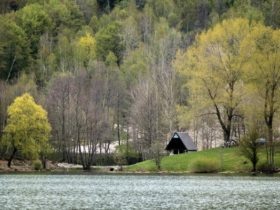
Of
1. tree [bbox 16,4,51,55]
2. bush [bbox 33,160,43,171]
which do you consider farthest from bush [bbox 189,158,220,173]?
tree [bbox 16,4,51,55]

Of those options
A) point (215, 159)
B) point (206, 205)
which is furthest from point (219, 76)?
point (206, 205)

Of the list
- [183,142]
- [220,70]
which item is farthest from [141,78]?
[220,70]

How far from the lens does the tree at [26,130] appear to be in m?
92.2

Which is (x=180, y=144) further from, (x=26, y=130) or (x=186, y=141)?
(x=26, y=130)

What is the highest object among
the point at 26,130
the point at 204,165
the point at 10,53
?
the point at 10,53

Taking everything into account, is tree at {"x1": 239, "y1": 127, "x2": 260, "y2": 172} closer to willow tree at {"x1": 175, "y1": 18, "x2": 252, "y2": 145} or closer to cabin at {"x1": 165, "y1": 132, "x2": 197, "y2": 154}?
willow tree at {"x1": 175, "y1": 18, "x2": 252, "y2": 145}

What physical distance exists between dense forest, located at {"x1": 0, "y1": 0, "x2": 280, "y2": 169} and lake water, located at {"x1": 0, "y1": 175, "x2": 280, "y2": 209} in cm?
2587

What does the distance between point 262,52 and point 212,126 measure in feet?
73.1

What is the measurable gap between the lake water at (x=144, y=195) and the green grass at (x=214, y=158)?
65.0ft

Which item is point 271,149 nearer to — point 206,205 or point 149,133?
point 149,133

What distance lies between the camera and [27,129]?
9300 centimetres

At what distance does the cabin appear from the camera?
98.7 meters

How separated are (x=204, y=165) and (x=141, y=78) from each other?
182 feet

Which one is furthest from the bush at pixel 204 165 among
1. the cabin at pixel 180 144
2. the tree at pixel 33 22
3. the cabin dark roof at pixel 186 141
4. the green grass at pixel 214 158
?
the tree at pixel 33 22
